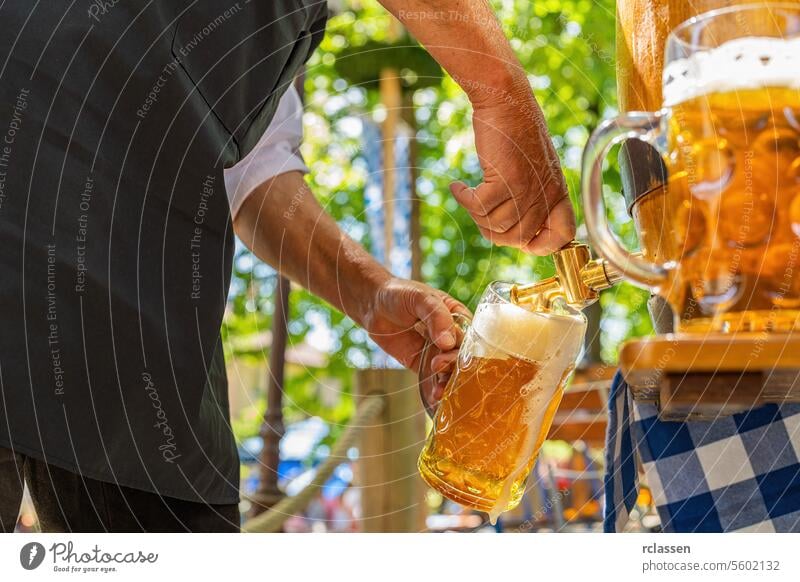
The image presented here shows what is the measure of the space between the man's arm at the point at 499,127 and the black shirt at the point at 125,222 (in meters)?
0.20

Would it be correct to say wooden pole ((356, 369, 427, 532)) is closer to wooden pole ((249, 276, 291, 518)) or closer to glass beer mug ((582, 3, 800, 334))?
wooden pole ((249, 276, 291, 518))

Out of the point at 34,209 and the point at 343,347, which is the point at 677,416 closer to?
the point at 34,209

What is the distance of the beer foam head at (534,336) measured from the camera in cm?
45

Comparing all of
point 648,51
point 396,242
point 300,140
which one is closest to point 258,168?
point 300,140

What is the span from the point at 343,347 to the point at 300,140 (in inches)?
45.7

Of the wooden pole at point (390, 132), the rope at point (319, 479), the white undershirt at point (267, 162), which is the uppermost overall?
the wooden pole at point (390, 132)

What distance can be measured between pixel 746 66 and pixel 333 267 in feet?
1.86

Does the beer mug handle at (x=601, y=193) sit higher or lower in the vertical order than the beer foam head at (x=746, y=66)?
lower

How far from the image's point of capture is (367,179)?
2201 millimetres

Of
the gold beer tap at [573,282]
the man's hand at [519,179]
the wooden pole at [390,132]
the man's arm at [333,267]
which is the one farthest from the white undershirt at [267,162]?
the wooden pole at [390,132]

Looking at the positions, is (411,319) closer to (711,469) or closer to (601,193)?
(711,469)

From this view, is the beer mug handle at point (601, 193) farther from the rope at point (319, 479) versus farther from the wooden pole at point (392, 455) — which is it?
the wooden pole at point (392, 455)

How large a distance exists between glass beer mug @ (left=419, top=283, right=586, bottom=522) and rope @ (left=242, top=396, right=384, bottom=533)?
571 millimetres

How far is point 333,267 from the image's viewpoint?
785mm
